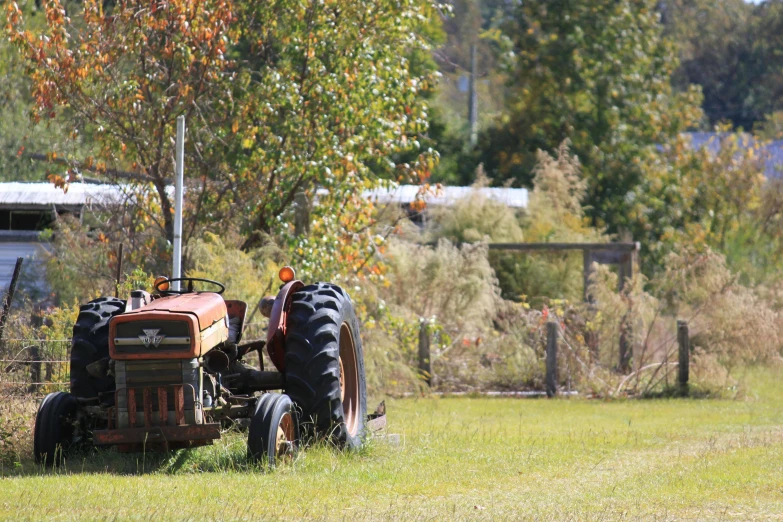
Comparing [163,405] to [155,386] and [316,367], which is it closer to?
[155,386]

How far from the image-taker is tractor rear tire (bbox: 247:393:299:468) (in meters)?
8.42

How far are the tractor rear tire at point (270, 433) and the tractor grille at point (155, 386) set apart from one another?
17.5 inches

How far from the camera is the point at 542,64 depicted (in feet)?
104

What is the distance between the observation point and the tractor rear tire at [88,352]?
9.63 m

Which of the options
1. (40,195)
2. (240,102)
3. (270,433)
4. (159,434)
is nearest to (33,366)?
(159,434)

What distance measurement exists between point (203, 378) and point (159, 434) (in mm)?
722

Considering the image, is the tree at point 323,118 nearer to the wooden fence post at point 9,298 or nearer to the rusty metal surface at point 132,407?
the wooden fence post at point 9,298

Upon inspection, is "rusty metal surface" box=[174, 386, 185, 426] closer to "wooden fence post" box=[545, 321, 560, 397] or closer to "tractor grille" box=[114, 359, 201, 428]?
"tractor grille" box=[114, 359, 201, 428]

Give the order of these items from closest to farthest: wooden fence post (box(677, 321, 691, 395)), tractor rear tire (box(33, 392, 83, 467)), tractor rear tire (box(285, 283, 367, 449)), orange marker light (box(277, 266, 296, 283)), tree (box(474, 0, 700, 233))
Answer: tractor rear tire (box(33, 392, 83, 467)) < tractor rear tire (box(285, 283, 367, 449)) < orange marker light (box(277, 266, 296, 283)) < wooden fence post (box(677, 321, 691, 395)) < tree (box(474, 0, 700, 233))

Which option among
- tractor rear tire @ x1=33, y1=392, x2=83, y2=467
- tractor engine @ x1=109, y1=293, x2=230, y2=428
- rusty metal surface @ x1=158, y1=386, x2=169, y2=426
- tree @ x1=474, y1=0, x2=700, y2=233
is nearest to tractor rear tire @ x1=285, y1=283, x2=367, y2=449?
tractor engine @ x1=109, y1=293, x2=230, y2=428

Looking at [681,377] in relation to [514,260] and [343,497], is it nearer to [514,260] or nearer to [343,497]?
[514,260]

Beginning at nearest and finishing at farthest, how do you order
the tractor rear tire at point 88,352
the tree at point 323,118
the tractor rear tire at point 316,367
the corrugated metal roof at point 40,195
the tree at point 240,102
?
the tractor rear tire at point 316,367, the tractor rear tire at point 88,352, the tree at point 240,102, the tree at point 323,118, the corrugated metal roof at point 40,195

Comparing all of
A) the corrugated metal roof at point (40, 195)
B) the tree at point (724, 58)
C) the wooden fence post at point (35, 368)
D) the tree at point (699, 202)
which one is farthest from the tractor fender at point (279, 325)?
the tree at point (724, 58)

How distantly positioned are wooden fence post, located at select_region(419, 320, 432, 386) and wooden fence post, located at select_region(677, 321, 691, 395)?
11.9 ft
